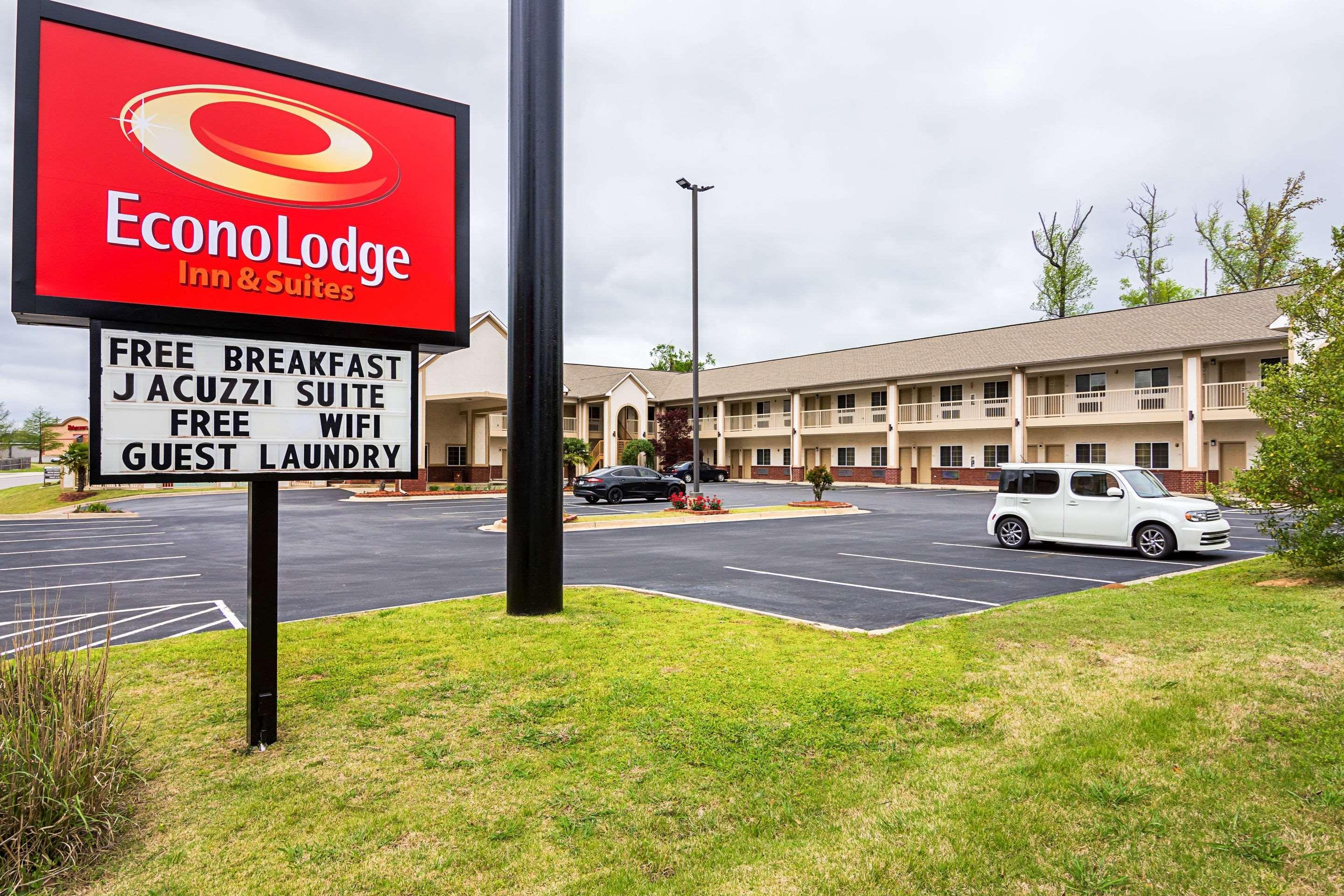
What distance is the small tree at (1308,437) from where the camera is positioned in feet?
30.9

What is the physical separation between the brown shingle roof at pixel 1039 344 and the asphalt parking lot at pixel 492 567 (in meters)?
12.2

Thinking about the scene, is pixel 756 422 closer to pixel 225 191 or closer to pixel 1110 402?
pixel 1110 402

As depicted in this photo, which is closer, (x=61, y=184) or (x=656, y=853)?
(x=656, y=853)

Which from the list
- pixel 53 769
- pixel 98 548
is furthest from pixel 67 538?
pixel 53 769

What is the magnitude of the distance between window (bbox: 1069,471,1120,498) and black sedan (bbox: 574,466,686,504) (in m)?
17.4

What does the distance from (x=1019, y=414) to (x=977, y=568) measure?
1133 inches

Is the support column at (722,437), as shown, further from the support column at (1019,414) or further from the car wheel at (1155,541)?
the car wheel at (1155,541)

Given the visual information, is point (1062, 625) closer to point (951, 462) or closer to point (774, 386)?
point (951, 462)

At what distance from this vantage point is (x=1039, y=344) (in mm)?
39094

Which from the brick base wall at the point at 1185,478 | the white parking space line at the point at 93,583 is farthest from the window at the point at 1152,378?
the white parking space line at the point at 93,583

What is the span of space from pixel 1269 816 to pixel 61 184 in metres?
7.35

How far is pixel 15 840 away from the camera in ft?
10.3

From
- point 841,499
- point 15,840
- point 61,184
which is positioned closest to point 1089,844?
point 15,840

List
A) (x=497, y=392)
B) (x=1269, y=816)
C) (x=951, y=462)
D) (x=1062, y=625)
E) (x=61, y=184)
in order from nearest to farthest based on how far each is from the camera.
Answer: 1. (x=1269, y=816)
2. (x=61, y=184)
3. (x=1062, y=625)
4. (x=497, y=392)
5. (x=951, y=462)
